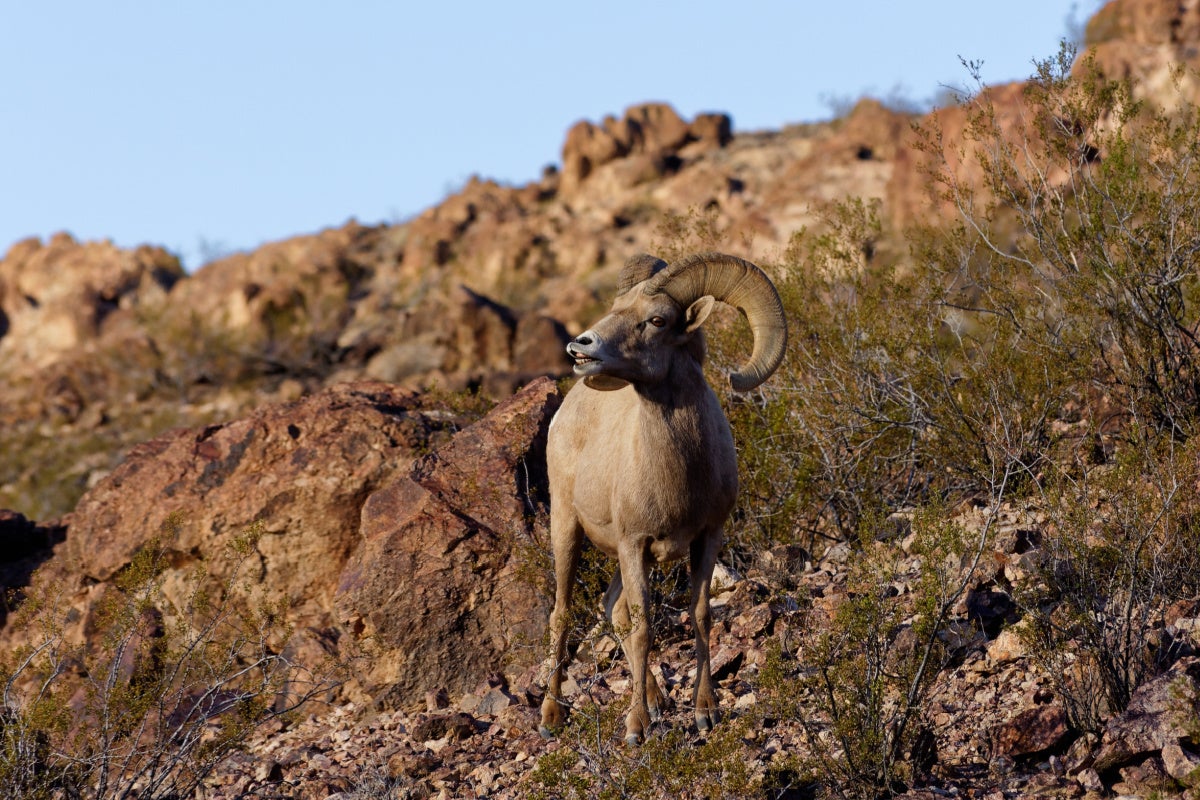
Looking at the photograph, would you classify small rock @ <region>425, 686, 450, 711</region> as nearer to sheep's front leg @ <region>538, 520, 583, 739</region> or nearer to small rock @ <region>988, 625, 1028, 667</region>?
sheep's front leg @ <region>538, 520, 583, 739</region>

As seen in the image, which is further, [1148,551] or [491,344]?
[491,344]

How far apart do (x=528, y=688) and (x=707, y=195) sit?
33.5 m

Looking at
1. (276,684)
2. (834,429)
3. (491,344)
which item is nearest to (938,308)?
(834,429)

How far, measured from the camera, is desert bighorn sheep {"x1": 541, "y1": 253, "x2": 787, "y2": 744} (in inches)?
243

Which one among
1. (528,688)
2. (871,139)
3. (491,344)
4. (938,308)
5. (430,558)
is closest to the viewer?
(528,688)

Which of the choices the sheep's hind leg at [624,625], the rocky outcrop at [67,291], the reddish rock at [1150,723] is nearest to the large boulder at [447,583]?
the sheep's hind leg at [624,625]

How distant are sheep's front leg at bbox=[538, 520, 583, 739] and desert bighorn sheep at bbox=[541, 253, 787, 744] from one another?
0.62m

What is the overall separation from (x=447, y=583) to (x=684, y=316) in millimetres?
2947

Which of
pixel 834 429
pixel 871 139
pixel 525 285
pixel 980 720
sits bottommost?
pixel 980 720

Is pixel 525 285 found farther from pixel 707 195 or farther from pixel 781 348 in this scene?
pixel 781 348

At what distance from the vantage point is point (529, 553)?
26.5 ft

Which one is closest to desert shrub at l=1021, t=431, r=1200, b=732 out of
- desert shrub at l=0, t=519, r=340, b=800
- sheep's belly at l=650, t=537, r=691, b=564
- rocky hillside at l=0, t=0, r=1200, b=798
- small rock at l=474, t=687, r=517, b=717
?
rocky hillside at l=0, t=0, r=1200, b=798

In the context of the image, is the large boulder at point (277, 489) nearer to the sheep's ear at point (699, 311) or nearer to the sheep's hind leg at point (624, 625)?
the sheep's hind leg at point (624, 625)

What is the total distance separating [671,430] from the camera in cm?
627
